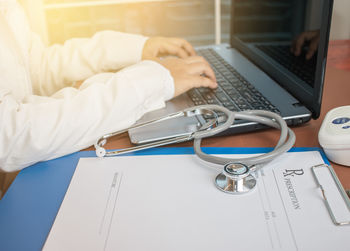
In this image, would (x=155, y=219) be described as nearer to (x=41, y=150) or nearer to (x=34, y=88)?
(x=41, y=150)

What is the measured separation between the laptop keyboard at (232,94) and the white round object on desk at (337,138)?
0.10 meters

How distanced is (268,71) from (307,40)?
178 millimetres

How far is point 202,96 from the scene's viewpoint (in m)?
0.69

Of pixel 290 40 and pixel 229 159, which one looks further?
pixel 290 40

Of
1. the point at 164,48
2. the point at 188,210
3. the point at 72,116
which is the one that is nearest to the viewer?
the point at 188,210

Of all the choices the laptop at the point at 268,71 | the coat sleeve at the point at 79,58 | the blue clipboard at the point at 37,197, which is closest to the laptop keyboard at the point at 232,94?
the laptop at the point at 268,71

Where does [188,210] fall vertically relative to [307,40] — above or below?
below

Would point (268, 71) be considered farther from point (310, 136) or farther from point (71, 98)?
point (71, 98)

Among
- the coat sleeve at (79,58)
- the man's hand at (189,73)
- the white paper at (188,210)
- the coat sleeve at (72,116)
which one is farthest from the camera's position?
the coat sleeve at (79,58)

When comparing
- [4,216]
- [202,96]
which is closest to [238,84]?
[202,96]

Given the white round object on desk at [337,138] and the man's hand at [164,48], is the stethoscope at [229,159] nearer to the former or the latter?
the white round object on desk at [337,138]

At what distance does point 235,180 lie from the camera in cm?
45

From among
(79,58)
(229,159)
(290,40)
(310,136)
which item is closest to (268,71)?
(290,40)

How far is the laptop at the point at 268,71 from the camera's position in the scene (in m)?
0.55
